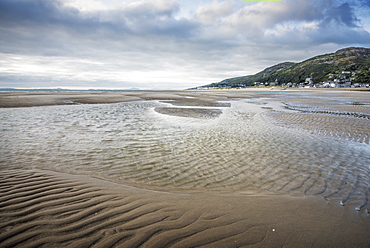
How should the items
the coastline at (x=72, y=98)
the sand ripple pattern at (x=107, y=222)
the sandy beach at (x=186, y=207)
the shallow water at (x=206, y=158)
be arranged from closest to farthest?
the sand ripple pattern at (x=107, y=222) < the sandy beach at (x=186, y=207) < the shallow water at (x=206, y=158) < the coastline at (x=72, y=98)

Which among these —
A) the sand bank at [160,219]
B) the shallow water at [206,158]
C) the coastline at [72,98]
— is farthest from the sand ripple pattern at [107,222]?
the coastline at [72,98]

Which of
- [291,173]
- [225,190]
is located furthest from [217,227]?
[291,173]

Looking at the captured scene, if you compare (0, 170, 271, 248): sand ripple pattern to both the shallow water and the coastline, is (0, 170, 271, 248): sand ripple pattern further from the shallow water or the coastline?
the coastline

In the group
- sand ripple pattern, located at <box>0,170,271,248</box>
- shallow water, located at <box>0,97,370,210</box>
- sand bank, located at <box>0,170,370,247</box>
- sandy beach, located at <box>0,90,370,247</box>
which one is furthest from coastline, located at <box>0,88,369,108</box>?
sand bank, located at <box>0,170,370,247</box>

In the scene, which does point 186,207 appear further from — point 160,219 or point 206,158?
point 206,158

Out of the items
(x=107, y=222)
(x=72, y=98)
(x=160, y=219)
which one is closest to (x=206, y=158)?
(x=160, y=219)

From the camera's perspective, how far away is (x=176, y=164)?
6656mm

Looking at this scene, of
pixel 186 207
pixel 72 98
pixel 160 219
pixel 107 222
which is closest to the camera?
pixel 107 222

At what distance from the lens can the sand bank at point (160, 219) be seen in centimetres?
315

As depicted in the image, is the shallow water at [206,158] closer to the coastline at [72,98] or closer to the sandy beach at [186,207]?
the sandy beach at [186,207]

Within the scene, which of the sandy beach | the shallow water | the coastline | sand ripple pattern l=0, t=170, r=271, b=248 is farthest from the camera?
the coastline

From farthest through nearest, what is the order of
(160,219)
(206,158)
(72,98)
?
(72,98)
(206,158)
(160,219)

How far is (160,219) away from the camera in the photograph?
12.0 ft

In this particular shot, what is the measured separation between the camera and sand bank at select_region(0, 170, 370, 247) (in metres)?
3.15
